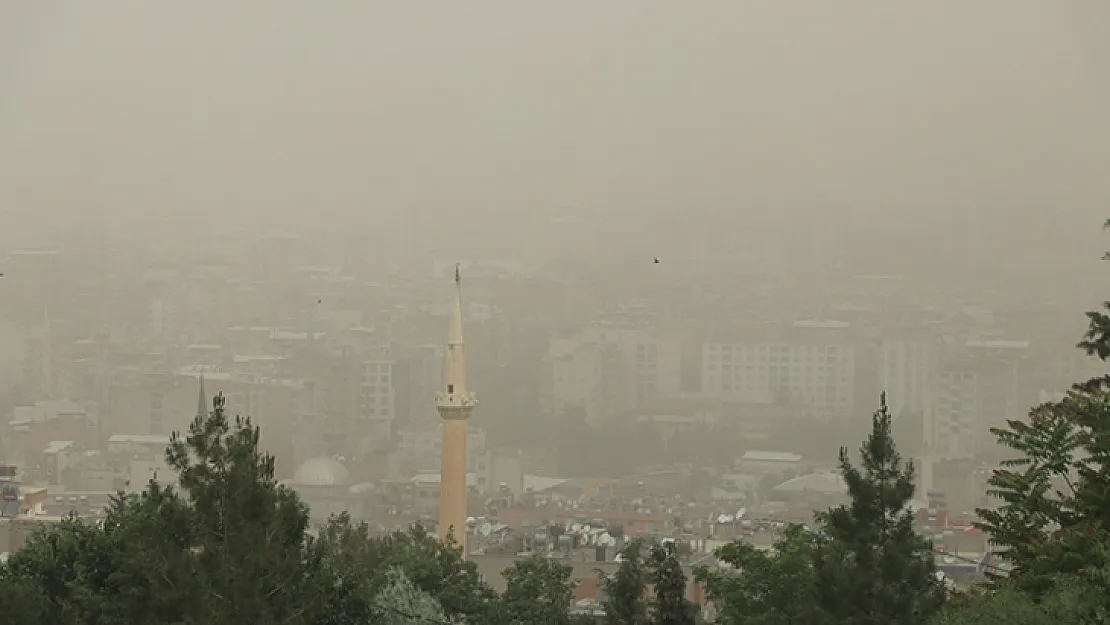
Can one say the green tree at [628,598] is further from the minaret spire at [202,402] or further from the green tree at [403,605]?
the minaret spire at [202,402]

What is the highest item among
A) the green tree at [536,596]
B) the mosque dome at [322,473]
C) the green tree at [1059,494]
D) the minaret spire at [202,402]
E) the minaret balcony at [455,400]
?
the green tree at [1059,494]

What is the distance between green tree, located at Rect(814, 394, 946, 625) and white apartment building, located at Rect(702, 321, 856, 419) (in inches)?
929

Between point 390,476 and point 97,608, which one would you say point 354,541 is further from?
point 390,476

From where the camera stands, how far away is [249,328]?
3406 cm

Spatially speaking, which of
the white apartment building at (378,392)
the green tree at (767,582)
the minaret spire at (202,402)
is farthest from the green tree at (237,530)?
the white apartment building at (378,392)

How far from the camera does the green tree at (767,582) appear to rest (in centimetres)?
1041

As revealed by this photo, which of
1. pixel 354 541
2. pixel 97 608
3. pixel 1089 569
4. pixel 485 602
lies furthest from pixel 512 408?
pixel 1089 569

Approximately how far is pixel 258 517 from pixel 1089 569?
13.9 feet

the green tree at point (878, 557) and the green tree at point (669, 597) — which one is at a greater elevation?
the green tree at point (878, 557)

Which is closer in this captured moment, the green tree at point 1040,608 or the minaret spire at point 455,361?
the green tree at point 1040,608

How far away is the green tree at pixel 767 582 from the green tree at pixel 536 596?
4.32 ft

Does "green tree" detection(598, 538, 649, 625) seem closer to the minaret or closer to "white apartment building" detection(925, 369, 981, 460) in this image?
the minaret

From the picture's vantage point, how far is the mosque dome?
2970cm

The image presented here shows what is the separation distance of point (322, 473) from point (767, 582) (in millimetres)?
20331
